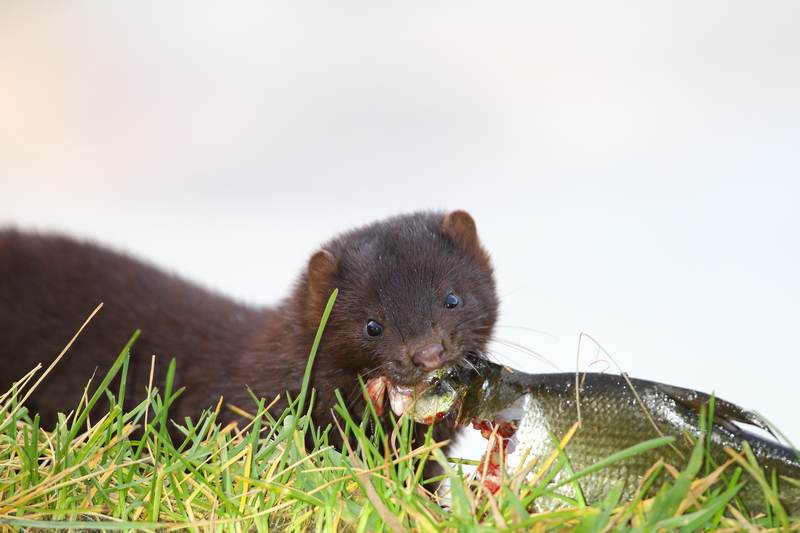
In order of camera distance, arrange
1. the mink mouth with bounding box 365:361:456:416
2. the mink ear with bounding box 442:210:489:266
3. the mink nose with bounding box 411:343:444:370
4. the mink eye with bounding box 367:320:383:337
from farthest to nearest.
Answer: the mink ear with bounding box 442:210:489:266, the mink eye with bounding box 367:320:383:337, the mink mouth with bounding box 365:361:456:416, the mink nose with bounding box 411:343:444:370

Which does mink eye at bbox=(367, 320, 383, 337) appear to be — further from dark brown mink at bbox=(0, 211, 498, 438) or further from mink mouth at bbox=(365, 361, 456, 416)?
mink mouth at bbox=(365, 361, 456, 416)

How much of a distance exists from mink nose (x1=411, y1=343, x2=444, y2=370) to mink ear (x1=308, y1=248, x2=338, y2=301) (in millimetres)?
759

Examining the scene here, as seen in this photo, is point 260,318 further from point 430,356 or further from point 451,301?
point 430,356

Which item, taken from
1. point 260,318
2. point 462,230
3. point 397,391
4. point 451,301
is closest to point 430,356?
point 397,391

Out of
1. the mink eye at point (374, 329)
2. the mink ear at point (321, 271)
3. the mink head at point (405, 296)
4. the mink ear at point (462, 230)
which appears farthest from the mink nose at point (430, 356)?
the mink ear at point (462, 230)

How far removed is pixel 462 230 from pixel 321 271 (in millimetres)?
714

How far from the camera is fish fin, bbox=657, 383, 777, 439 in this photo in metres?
2.65

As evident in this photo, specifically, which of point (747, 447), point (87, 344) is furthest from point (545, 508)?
point (87, 344)

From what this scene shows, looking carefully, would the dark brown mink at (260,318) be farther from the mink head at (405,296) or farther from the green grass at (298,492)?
the green grass at (298,492)

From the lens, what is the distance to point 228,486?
9.13 ft

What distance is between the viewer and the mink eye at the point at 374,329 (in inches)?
143

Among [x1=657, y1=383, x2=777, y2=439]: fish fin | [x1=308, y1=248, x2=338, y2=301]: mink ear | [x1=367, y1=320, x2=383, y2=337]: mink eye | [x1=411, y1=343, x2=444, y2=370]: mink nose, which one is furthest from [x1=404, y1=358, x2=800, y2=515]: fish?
[x1=308, y1=248, x2=338, y2=301]: mink ear

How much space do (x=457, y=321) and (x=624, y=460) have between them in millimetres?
1143

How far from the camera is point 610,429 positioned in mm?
2754
